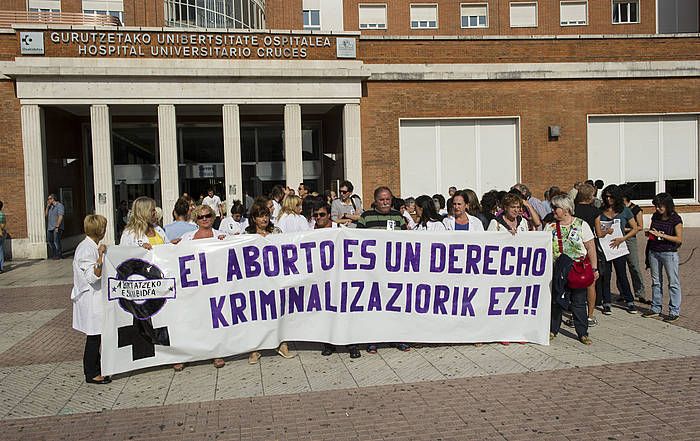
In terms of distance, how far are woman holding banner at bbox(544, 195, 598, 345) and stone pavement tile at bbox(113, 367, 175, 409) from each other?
4.49 m

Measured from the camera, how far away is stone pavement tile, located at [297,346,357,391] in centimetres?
583

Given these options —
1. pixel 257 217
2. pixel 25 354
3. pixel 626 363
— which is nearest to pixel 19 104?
pixel 25 354

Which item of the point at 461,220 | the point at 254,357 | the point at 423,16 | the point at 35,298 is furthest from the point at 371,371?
the point at 423,16

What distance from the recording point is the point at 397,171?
1975 centimetres

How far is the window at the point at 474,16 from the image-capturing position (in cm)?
3659

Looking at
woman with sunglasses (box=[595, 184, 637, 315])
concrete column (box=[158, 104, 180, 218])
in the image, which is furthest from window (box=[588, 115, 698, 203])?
concrete column (box=[158, 104, 180, 218])

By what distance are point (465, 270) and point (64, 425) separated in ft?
14.5

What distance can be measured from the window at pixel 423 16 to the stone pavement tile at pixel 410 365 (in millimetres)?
32752

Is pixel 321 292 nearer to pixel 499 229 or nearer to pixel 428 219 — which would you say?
pixel 428 219

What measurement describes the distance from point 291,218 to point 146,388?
9.97 ft

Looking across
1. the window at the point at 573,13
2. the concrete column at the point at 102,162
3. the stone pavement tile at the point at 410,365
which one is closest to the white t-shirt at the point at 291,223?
the stone pavement tile at the point at 410,365

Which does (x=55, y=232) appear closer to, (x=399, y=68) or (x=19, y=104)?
(x=19, y=104)

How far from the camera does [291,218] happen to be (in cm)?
809

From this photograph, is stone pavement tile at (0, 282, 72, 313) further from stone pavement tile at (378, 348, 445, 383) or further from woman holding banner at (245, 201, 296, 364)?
stone pavement tile at (378, 348, 445, 383)
